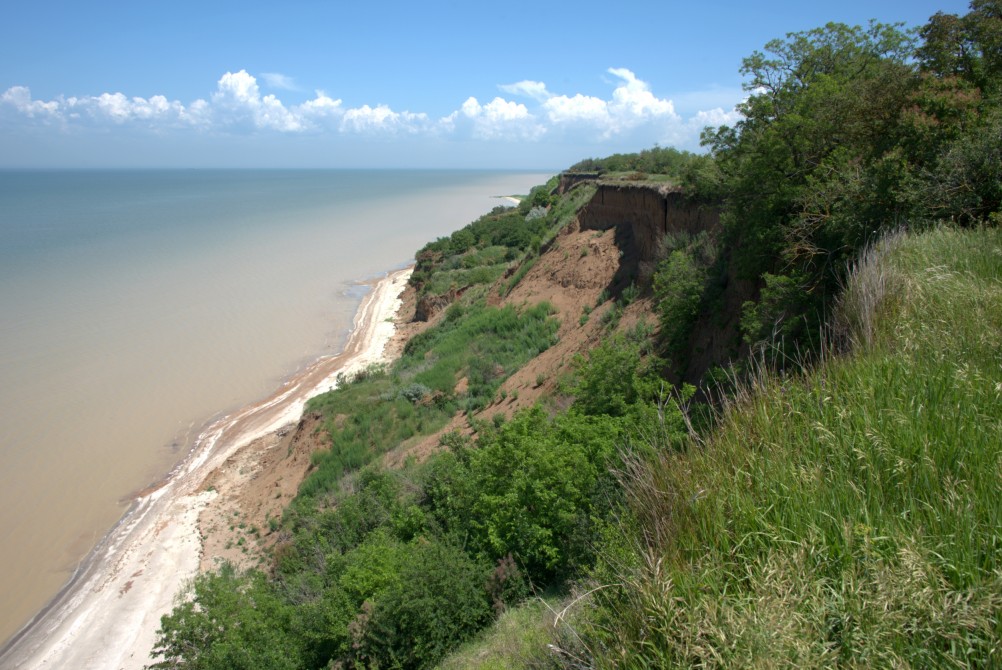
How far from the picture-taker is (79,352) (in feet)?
104

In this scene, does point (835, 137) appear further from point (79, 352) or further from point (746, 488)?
point (79, 352)

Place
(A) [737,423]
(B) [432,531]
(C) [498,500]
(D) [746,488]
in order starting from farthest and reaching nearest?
(B) [432,531] < (C) [498,500] < (A) [737,423] < (D) [746,488]

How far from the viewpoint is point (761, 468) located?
3.56 m

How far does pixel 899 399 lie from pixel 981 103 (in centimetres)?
766

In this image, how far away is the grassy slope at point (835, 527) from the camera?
2656mm

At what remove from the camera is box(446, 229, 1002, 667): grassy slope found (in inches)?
105

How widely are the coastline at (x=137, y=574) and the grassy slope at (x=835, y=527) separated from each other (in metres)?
13.2

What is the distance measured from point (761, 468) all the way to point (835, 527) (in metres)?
0.54

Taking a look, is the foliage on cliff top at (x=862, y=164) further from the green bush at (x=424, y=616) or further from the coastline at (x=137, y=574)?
the coastline at (x=137, y=574)

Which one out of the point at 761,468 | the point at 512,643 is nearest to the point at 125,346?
the point at 512,643

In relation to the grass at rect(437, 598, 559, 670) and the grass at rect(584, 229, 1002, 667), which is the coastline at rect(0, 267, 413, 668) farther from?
the grass at rect(584, 229, 1002, 667)

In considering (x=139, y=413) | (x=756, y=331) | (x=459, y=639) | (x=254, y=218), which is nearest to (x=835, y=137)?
(x=756, y=331)

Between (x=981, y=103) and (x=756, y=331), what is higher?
(x=981, y=103)

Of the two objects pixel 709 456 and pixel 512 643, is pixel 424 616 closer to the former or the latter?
pixel 512 643
